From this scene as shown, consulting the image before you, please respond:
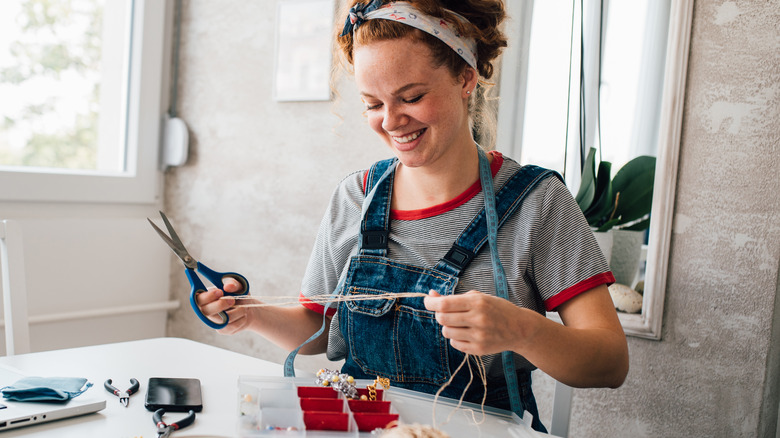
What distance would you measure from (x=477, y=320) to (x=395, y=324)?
1.14 ft

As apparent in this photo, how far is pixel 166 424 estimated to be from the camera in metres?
0.84

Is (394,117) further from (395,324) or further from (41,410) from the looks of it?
(41,410)

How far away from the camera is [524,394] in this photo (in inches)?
46.7

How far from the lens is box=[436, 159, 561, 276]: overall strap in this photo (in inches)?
45.3

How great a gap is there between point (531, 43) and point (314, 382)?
1.15m

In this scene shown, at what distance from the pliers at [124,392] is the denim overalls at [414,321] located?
409 mm

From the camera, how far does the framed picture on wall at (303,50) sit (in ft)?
6.69

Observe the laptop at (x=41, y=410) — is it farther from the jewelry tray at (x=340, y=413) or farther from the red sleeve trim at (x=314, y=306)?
the red sleeve trim at (x=314, y=306)

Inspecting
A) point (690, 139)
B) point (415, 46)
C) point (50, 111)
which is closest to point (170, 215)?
point (50, 111)

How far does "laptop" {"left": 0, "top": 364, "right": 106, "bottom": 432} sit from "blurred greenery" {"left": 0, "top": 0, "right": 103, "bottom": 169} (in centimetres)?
146

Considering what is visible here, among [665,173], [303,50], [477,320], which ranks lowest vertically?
[477,320]

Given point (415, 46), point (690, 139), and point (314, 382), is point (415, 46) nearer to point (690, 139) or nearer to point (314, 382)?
point (314, 382)

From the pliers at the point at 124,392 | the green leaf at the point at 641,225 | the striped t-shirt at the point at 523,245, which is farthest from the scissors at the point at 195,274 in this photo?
the green leaf at the point at 641,225

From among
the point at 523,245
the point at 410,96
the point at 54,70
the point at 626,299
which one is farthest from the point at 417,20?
the point at 54,70
